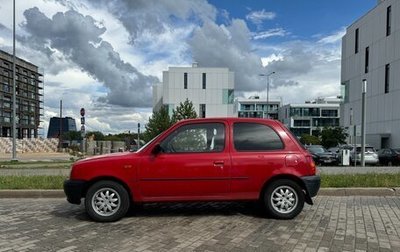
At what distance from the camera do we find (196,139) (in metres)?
7.66

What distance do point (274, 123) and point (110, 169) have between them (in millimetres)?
2926

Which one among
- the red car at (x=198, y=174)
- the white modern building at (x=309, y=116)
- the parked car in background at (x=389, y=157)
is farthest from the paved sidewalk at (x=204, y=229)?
the white modern building at (x=309, y=116)

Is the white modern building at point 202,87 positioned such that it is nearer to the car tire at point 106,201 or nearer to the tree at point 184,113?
the tree at point 184,113

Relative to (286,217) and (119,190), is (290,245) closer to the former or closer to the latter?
(286,217)

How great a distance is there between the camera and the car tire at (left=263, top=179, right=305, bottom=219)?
7.52 meters

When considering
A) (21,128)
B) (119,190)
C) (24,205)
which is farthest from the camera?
(21,128)

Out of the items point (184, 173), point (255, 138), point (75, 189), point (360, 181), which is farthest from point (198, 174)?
point (360, 181)

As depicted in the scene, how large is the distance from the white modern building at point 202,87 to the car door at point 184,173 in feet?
253

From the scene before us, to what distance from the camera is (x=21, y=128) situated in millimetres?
119938

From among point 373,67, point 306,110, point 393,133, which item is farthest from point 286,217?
point 306,110

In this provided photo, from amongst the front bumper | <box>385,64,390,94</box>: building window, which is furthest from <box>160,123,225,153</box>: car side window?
<box>385,64,390,94</box>: building window

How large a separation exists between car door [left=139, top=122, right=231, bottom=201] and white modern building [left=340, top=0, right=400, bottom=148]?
43247 mm

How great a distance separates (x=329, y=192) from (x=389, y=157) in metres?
26.3

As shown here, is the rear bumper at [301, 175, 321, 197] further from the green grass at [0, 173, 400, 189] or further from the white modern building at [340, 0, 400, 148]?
the white modern building at [340, 0, 400, 148]
